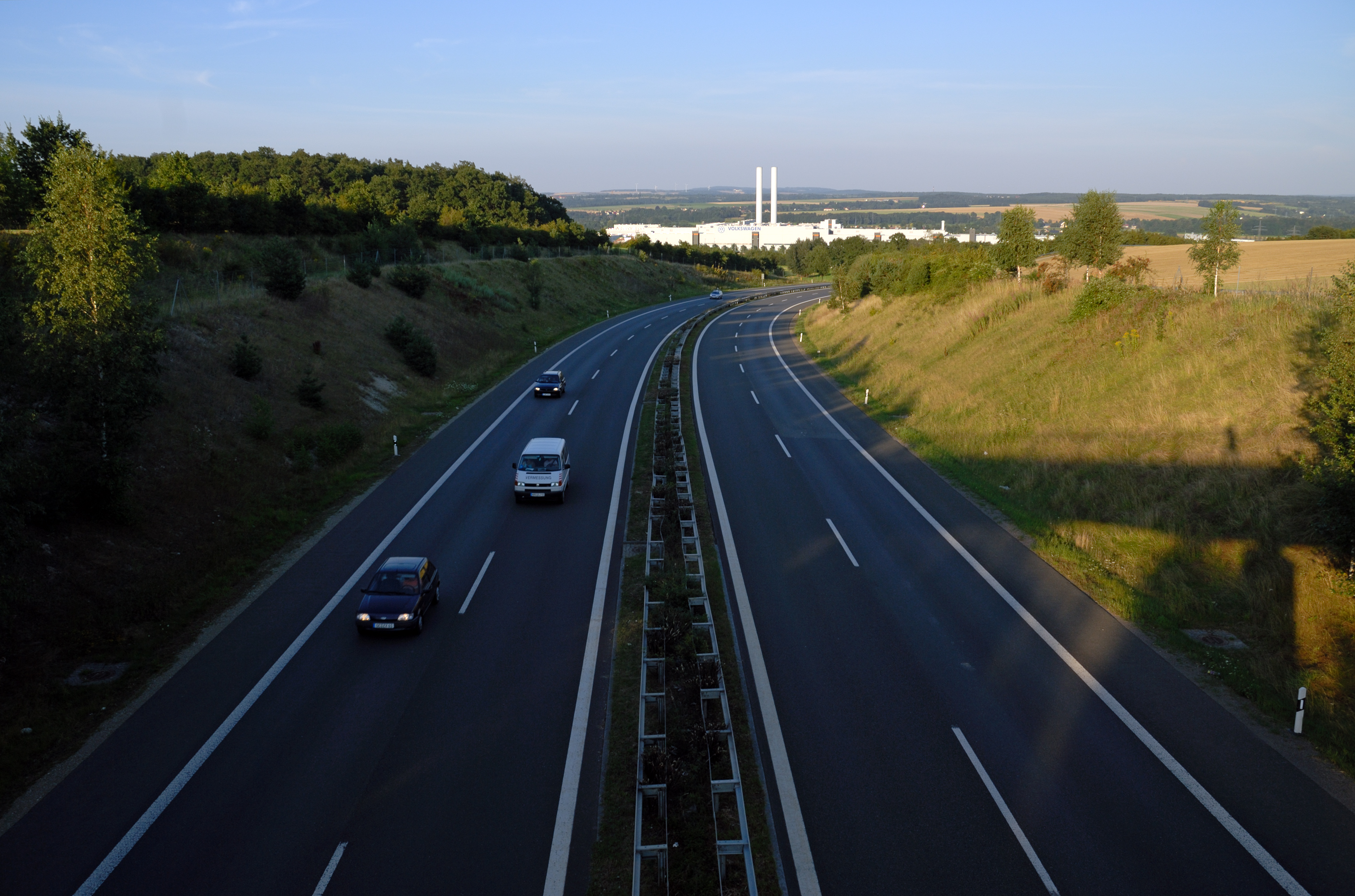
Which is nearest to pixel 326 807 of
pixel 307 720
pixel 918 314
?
pixel 307 720

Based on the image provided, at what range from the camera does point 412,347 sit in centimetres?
4119

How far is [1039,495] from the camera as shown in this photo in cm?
2186

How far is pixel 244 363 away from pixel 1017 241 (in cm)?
4097

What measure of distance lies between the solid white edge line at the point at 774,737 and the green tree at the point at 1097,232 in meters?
29.7

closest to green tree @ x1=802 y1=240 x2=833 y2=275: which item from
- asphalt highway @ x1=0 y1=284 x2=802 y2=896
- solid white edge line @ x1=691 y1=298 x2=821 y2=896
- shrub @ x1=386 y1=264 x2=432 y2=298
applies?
shrub @ x1=386 y1=264 x2=432 y2=298

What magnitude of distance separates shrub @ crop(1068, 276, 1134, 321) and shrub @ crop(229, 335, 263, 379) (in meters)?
31.4

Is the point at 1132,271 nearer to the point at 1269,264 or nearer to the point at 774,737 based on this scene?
the point at 1269,264

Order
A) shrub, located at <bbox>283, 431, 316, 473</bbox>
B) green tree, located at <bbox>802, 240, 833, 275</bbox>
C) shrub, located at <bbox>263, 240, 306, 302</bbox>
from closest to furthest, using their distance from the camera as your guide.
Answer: shrub, located at <bbox>283, 431, 316, 473</bbox>
shrub, located at <bbox>263, 240, 306, 302</bbox>
green tree, located at <bbox>802, 240, 833, 275</bbox>

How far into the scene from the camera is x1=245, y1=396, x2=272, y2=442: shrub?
25109 millimetres

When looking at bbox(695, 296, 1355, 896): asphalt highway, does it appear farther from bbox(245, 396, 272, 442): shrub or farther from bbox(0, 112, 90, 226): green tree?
bbox(0, 112, 90, 226): green tree

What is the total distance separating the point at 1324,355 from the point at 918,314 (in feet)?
98.5

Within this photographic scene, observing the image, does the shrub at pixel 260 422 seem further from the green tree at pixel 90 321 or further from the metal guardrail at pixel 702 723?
the metal guardrail at pixel 702 723

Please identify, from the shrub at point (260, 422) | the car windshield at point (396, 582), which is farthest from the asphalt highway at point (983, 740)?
the shrub at point (260, 422)

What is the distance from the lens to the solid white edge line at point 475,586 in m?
16.2
